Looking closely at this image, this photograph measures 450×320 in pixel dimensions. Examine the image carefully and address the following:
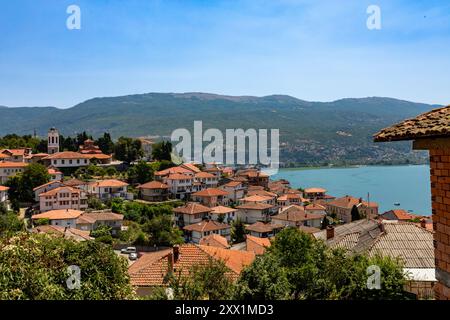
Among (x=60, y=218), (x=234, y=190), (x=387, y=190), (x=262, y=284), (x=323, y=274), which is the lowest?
(x=387, y=190)

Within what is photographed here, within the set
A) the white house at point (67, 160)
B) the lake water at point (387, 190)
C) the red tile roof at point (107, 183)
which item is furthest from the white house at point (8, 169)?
the lake water at point (387, 190)

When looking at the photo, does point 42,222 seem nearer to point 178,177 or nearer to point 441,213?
point 178,177

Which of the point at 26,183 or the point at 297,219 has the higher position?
the point at 26,183

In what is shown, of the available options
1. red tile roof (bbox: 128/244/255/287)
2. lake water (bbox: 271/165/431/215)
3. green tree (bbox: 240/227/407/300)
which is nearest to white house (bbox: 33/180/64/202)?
red tile roof (bbox: 128/244/255/287)

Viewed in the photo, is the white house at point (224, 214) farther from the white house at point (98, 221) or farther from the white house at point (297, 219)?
the white house at point (98, 221)

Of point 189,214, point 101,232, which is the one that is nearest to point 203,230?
point 189,214
